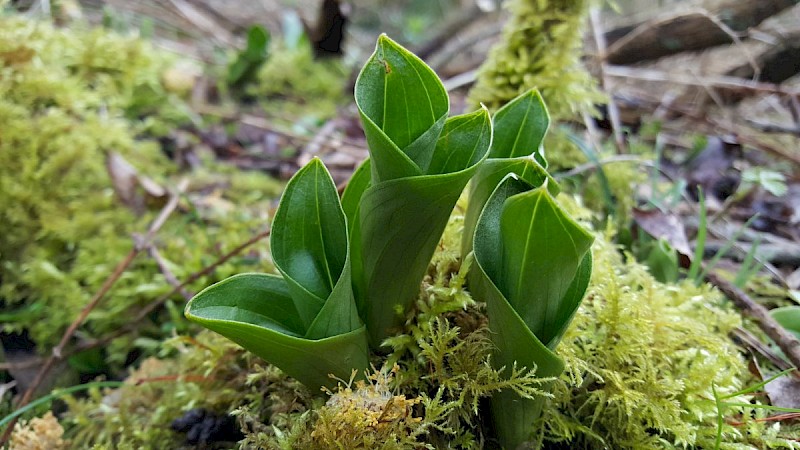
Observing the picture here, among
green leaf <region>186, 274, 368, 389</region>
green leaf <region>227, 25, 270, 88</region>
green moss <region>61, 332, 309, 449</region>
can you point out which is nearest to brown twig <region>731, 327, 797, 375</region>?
green leaf <region>186, 274, 368, 389</region>

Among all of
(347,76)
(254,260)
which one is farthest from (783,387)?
(347,76)

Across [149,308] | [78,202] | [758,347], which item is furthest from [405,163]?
[78,202]

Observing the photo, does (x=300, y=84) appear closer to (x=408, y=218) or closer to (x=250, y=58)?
(x=250, y=58)

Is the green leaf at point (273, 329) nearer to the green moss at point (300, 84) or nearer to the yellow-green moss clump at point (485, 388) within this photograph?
the yellow-green moss clump at point (485, 388)

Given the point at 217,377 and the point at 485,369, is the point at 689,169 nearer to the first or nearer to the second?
the point at 485,369

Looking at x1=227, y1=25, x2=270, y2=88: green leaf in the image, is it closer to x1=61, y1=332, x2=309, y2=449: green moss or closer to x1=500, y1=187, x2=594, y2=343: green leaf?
x1=61, y1=332, x2=309, y2=449: green moss
